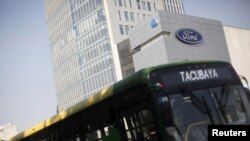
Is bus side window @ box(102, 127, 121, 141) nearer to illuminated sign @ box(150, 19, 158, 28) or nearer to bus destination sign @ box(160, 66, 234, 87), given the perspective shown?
bus destination sign @ box(160, 66, 234, 87)

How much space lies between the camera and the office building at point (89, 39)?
3428 inches

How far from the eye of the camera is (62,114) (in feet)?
39.9

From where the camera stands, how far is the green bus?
7977 mm

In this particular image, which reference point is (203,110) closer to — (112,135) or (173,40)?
(112,135)

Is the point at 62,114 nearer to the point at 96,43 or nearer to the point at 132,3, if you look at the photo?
the point at 96,43

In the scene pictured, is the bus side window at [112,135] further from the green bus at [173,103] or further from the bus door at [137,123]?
the bus door at [137,123]

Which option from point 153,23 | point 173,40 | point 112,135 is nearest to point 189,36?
point 173,40

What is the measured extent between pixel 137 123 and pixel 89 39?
274 ft

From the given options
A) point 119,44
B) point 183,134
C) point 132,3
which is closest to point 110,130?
point 183,134

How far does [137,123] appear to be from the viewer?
8.52 m

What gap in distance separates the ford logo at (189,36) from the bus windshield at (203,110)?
6008cm

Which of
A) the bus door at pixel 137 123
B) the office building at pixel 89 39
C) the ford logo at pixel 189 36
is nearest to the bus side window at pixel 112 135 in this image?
the bus door at pixel 137 123

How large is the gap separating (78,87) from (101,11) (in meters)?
19.2

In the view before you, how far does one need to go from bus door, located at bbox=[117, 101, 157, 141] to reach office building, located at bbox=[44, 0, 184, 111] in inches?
2941
